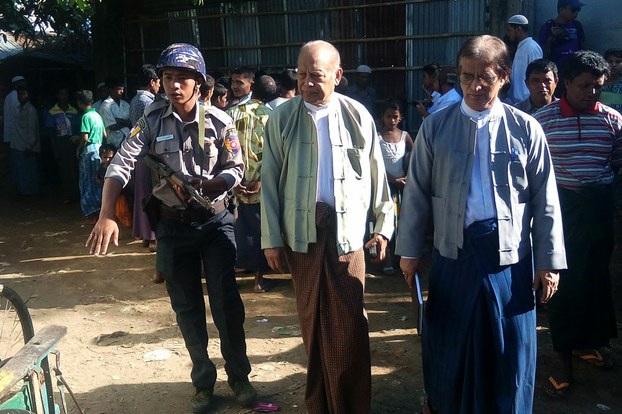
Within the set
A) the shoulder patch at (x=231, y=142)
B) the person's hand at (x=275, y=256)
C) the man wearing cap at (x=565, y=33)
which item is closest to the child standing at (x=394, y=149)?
the man wearing cap at (x=565, y=33)

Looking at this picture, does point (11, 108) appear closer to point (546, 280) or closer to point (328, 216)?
point (328, 216)

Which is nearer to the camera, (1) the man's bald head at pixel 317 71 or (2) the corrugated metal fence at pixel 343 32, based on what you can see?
(1) the man's bald head at pixel 317 71

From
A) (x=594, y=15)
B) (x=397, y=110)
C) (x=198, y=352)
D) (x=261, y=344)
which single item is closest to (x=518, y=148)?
(x=198, y=352)

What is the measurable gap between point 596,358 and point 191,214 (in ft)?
8.52

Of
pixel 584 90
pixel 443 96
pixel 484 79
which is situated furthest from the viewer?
pixel 443 96

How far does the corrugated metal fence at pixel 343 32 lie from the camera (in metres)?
8.09

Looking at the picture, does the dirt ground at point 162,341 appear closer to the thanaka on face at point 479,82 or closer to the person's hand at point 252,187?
the person's hand at point 252,187

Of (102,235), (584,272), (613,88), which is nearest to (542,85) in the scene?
(584,272)

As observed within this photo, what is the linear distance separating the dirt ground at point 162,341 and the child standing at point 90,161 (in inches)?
52.3

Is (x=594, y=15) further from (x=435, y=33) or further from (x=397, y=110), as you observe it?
(x=397, y=110)

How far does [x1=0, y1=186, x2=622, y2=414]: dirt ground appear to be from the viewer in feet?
12.5

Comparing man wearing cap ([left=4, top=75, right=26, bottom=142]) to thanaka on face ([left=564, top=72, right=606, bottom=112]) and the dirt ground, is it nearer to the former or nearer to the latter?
the dirt ground

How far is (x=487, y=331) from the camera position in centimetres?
284

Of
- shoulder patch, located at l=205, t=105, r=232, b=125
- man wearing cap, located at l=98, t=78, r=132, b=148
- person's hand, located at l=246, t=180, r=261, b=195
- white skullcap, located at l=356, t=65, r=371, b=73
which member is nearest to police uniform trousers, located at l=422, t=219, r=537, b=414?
shoulder patch, located at l=205, t=105, r=232, b=125
